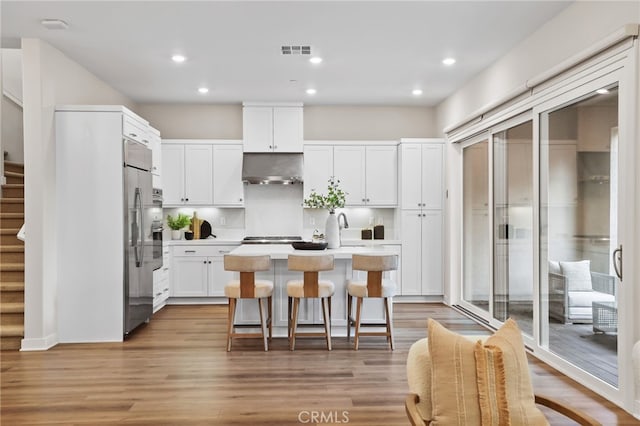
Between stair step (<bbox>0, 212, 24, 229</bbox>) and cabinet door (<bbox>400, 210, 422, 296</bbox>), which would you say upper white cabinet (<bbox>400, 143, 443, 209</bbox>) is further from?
stair step (<bbox>0, 212, 24, 229</bbox>)

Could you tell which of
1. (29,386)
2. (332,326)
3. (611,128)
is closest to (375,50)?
(611,128)

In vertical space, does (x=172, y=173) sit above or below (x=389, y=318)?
above

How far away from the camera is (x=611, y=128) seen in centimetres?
339

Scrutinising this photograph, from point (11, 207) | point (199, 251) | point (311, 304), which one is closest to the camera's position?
point (311, 304)

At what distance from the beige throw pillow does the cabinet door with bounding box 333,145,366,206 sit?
523 centimetres

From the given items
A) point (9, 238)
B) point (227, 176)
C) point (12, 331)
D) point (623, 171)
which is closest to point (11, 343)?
point (12, 331)

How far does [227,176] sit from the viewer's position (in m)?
7.03

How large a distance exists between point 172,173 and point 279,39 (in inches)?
127

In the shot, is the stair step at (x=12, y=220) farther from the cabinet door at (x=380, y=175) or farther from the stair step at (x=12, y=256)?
the cabinet door at (x=380, y=175)

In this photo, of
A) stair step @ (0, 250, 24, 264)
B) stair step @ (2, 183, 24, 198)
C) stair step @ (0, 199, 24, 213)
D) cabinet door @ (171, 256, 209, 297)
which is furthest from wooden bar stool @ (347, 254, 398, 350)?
stair step @ (2, 183, 24, 198)

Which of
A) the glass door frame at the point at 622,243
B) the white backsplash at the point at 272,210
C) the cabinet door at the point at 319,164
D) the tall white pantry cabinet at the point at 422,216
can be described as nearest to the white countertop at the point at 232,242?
the tall white pantry cabinet at the point at 422,216

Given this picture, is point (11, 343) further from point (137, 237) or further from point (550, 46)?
point (550, 46)

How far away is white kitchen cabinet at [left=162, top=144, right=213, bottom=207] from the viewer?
696cm

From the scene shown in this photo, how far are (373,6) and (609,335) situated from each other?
122 inches
